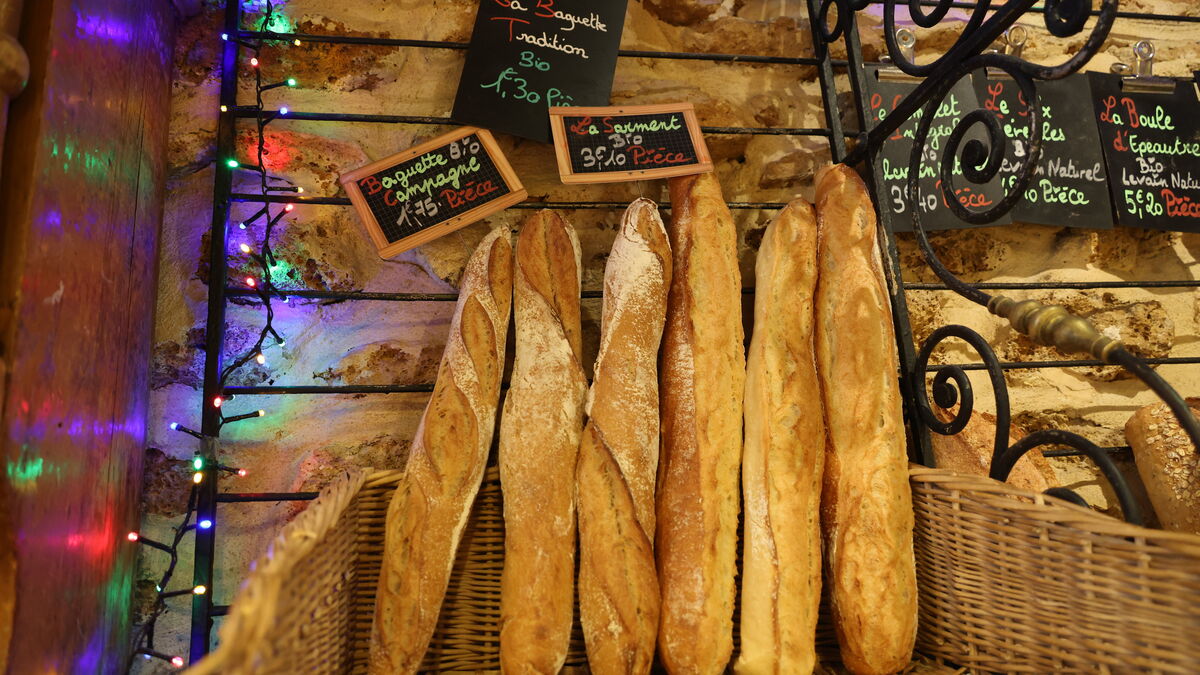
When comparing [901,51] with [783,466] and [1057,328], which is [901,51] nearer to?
[1057,328]

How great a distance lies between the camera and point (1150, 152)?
6.06 ft

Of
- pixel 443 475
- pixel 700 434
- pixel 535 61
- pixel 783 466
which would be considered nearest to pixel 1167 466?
pixel 783 466

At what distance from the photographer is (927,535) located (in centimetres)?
129

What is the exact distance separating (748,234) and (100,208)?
1.37m

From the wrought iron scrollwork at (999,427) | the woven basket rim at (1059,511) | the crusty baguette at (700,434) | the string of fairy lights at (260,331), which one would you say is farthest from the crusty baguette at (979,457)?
the string of fairy lights at (260,331)

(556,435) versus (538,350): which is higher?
(538,350)

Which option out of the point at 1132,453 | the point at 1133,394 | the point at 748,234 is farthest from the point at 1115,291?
the point at 748,234

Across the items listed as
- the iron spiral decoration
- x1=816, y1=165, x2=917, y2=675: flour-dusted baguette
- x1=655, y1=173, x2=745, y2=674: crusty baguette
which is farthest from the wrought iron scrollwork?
x1=655, y1=173, x2=745, y2=674: crusty baguette

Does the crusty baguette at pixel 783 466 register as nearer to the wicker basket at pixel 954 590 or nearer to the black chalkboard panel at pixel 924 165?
the wicker basket at pixel 954 590

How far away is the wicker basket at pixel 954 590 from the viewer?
34.8 inches

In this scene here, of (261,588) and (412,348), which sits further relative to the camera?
(412,348)

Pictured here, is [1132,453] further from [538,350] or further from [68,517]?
[68,517]

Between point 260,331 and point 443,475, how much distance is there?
0.62 meters

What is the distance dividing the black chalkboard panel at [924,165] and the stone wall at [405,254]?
116 mm
